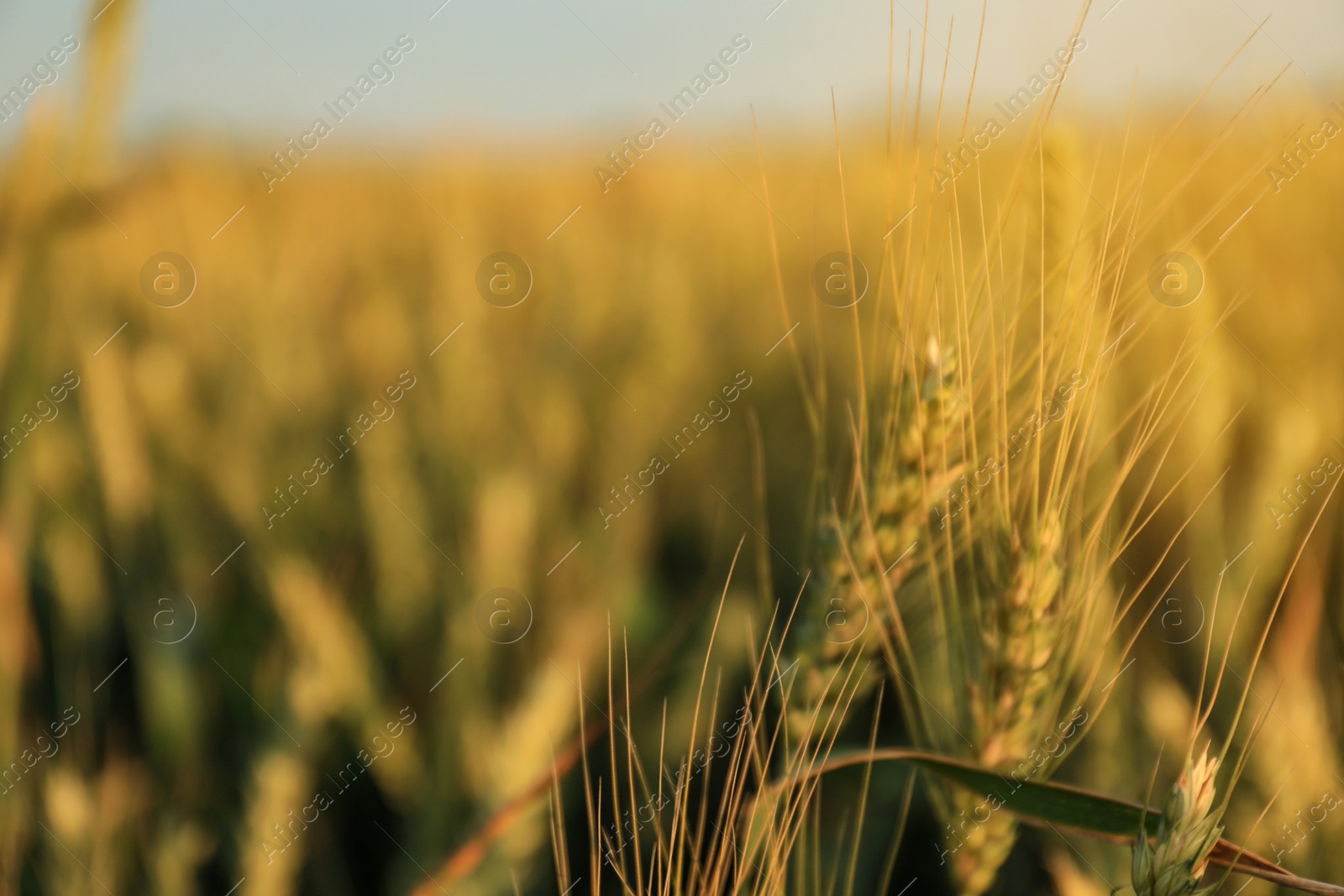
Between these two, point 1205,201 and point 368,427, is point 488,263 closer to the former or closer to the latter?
point 368,427

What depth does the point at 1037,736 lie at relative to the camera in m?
0.45

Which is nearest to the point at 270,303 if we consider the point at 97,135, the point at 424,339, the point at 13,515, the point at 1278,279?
the point at 424,339

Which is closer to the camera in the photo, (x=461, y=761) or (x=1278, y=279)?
(x=461, y=761)

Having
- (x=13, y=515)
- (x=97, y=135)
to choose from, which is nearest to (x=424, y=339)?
(x=13, y=515)

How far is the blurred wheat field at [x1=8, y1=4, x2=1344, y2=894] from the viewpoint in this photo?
0.55 metres

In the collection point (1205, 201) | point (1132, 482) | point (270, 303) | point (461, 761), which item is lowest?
point (1132, 482)

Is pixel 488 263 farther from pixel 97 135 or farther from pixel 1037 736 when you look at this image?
pixel 1037 736

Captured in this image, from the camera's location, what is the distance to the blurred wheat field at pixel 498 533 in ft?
1.79

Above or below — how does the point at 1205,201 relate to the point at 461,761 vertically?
below

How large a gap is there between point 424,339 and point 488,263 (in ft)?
0.57

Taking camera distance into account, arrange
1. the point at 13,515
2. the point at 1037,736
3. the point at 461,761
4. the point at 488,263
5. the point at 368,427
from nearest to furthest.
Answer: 1. the point at 1037,736
2. the point at 461,761
3. the point at 13,515
4. the point at 368,427
5. the point at 488,263

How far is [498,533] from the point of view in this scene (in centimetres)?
79

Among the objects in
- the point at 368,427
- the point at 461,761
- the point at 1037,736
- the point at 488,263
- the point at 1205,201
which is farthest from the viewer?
the point at 1205,201

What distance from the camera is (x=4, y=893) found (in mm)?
549
